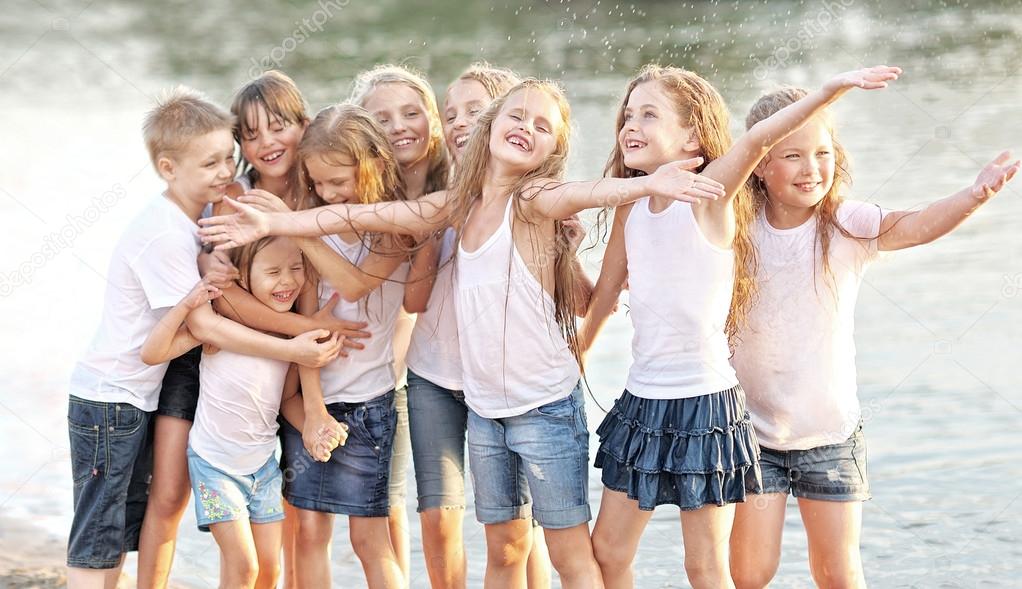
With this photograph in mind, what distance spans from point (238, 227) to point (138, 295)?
37 cm

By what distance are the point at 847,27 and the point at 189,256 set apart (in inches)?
521

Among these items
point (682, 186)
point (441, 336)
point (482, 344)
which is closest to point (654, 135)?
point (682, 186)

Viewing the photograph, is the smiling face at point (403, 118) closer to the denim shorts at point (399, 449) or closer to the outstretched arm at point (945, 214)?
the denim shorts at point (399, 449)

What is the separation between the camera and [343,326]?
3.34 meters

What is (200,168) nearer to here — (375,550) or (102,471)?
(102,471)

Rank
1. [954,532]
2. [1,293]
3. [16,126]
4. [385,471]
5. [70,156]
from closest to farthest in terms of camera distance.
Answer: [385,471], [954,532], [1,293], [70,156], [16,126]

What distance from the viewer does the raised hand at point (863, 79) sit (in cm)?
269

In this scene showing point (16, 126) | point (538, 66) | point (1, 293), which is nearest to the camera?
point (1, 293)

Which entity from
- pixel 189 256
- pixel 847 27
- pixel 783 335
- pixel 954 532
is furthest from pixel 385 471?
pixel 847 27

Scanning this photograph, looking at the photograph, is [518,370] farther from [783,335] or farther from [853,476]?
[853,476]

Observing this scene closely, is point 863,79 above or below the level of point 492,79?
below

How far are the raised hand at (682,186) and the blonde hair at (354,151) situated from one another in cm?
88

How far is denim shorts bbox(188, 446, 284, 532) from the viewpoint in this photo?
3246mm

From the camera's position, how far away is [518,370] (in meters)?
3.12
